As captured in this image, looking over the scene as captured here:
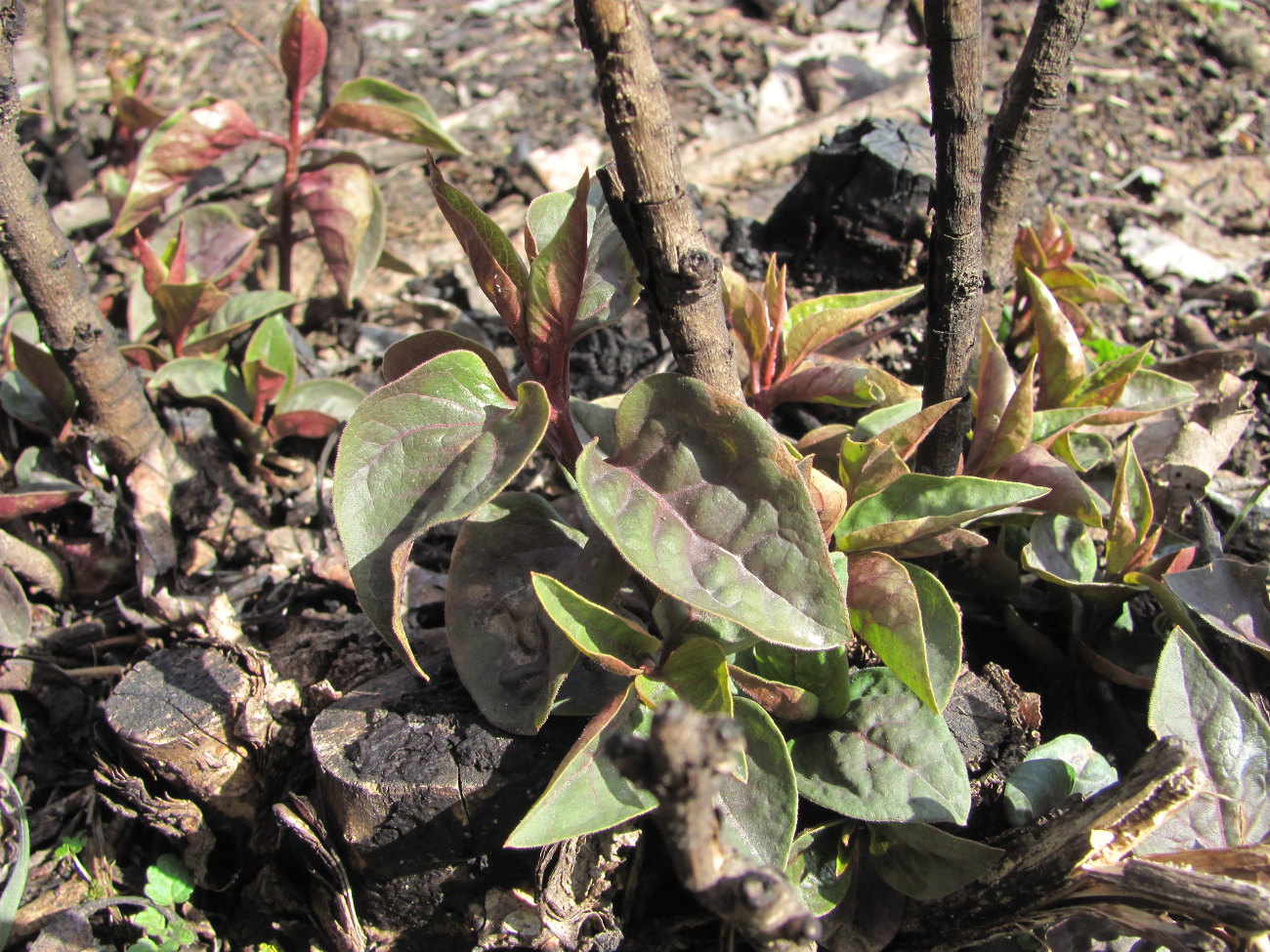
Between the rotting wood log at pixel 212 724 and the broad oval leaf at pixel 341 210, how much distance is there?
3.40 feet

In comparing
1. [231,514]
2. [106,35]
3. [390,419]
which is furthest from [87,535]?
[106,35]

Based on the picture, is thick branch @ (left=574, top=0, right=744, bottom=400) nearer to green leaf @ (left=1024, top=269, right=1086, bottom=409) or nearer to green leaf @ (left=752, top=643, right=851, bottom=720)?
green leaf @ (left=752, top=643, right=851, bottom=720)

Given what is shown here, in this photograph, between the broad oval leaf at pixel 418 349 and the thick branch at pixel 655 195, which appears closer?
the thick branch at pixel 655 195

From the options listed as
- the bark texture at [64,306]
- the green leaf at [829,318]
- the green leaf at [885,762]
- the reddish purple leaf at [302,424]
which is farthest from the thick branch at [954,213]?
the bark texture at [64,306]

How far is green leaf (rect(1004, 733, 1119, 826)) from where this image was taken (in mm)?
1504

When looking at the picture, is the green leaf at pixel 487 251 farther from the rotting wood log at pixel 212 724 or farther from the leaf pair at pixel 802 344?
the rotting wood log at pixel 212 724

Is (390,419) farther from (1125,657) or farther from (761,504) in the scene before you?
(1125,657)

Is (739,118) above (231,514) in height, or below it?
above

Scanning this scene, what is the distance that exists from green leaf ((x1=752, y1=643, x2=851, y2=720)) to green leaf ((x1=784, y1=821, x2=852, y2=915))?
194mm

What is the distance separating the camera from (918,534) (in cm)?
151

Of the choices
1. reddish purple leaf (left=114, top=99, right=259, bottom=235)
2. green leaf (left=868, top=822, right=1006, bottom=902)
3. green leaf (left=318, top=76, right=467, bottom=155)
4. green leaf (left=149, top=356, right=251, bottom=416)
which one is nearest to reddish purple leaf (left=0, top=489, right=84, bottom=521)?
green leaf (left=149, top=356, right=251, bottom=416)

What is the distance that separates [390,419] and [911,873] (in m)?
1.09

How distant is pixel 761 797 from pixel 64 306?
70.4 inches

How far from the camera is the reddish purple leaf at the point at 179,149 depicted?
2428 millimetres
